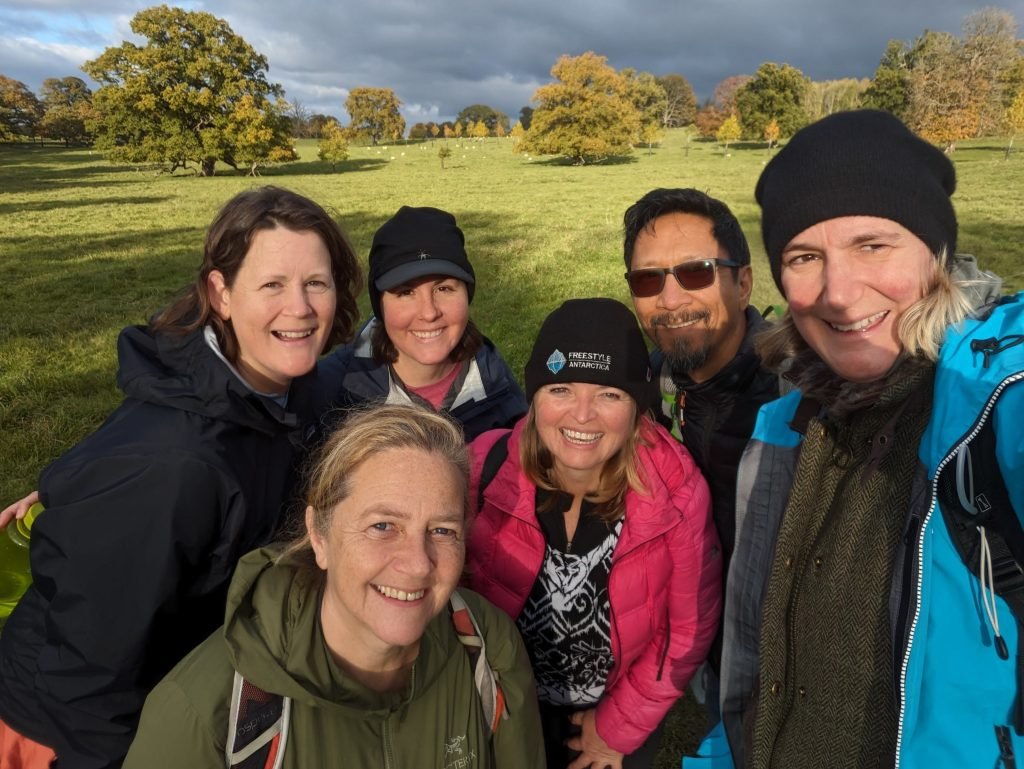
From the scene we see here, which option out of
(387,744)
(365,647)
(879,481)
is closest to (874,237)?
(879,481)

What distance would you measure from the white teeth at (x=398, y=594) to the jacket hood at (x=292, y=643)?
18 centimetres

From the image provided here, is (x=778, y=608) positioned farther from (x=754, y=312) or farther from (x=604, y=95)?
(x=604, y=95)

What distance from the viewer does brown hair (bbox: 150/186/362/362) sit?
2.54 metres

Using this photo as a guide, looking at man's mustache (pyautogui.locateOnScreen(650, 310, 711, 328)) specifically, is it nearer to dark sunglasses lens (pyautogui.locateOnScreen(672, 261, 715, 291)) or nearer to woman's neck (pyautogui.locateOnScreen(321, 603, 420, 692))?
dark sunglasses lens (pyautogui.locateOnScreen(672, 261, 715, 291))

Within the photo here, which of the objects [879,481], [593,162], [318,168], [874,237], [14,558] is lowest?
[14,558]

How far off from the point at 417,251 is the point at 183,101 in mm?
52533

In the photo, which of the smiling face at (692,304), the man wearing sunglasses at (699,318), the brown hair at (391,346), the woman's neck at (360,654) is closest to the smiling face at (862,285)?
the man wearing sunglasses at (699,318)

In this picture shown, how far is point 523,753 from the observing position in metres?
2.18

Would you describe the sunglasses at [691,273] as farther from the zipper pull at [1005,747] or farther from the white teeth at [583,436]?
the zipper pull at [1005,747]

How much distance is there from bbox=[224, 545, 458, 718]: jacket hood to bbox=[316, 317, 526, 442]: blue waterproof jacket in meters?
1.63

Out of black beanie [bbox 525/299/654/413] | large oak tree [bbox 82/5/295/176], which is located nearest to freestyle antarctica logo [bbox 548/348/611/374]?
black beanie [bbox 525/299/654/413]

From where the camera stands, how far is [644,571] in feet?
A: 8.16

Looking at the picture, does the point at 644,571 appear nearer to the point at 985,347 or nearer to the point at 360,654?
the point at 360,654

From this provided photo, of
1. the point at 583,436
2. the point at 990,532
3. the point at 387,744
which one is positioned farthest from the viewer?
the point at 583,436
